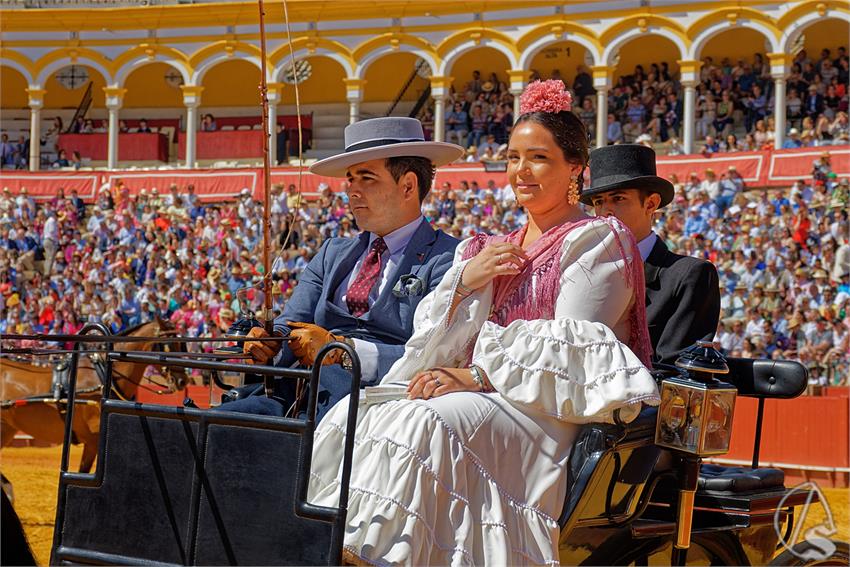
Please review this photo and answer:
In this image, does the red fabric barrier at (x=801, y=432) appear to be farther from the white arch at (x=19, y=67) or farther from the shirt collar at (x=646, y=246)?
the white arch at (x=19, y=67)

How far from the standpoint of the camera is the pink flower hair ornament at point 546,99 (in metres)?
3.69

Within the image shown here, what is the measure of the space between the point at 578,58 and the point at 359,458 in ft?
88.8

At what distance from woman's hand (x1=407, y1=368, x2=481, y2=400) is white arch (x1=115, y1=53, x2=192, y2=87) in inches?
1109

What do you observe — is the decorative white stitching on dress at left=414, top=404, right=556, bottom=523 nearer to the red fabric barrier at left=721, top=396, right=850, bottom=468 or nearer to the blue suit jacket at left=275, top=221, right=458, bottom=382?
the blue suit jacket at left=275, top=221, right=458, bottom=382

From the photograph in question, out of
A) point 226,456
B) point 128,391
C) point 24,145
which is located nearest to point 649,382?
point 226,456

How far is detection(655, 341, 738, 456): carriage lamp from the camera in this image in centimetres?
332

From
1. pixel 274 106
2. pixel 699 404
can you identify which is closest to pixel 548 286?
pixel 699 404

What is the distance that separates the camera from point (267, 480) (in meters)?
2.96

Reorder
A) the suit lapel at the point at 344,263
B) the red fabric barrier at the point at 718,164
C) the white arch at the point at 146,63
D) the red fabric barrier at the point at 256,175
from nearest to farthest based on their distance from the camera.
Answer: the suit lapel at the point at 344,263 < the red fabric barrier at the point at 256,175 < the red fabric barrier at the point at 718,164 < the white arch at the point at 146,63

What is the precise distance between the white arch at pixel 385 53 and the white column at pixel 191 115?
4.33 m

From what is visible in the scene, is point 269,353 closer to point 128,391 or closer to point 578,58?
point 128,391

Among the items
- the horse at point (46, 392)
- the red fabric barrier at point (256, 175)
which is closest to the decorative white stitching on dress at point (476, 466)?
the horse at point (46, 392)

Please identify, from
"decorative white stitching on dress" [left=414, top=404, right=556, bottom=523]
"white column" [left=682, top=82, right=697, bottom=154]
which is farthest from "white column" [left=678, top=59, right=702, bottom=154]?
"decorative white stitching on dress" [left=414, top=404, right=556, bottom=523]

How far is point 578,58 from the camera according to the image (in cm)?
2922
